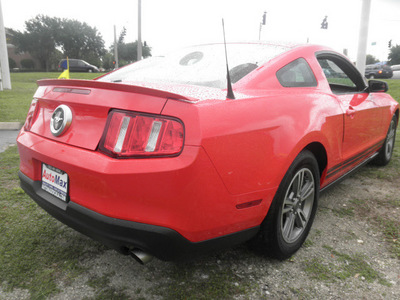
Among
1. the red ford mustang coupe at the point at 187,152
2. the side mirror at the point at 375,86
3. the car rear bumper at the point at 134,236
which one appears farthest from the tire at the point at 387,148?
the car rear bumper at the point at 134,236

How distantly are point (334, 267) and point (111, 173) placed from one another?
5.18 ft

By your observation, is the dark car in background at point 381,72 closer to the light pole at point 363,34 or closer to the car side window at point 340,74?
the light pole at point 363,34

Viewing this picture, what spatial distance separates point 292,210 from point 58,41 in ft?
205

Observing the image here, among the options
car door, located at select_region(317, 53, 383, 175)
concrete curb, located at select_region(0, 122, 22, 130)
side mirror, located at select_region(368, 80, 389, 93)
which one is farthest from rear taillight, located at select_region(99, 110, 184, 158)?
concrete curb, located at select_region(0, 122, 22, 130)

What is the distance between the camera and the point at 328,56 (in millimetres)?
2908

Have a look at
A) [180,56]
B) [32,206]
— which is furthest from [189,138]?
[32,206]

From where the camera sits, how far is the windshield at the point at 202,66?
2170 mm

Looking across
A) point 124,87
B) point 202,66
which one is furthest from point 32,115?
point 202,66

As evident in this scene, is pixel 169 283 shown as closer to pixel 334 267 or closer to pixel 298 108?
pixel 334 267

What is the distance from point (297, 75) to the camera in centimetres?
241

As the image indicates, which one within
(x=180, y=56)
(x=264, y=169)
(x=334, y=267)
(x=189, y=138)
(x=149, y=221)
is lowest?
(x=334, y=267)

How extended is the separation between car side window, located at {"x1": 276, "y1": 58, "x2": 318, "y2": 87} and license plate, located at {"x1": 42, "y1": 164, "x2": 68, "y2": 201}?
4.79 feet

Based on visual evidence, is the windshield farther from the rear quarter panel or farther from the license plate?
the license plate

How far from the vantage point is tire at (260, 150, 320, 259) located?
6.71 feet
